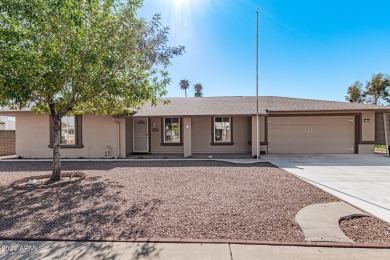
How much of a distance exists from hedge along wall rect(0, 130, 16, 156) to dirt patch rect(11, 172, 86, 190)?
34.0ft

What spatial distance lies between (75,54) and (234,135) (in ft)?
34.5

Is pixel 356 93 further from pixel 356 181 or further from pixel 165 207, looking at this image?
pixel 165 207

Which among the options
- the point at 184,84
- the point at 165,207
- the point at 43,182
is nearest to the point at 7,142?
the point at 43,182

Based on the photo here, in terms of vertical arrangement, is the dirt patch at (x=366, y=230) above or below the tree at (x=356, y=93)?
below

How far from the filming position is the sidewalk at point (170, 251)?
3.02 m

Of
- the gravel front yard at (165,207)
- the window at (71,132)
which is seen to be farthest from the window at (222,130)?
the window at (71,132)

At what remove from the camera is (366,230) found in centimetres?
380

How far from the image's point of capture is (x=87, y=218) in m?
4.35

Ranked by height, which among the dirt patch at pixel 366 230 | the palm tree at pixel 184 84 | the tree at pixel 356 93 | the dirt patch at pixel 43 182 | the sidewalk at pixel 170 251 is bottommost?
the dirt patch at pixel 366 230

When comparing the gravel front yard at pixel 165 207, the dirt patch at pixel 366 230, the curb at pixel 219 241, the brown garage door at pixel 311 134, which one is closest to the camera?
the curb at pixel 219 241

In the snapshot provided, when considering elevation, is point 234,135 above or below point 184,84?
below

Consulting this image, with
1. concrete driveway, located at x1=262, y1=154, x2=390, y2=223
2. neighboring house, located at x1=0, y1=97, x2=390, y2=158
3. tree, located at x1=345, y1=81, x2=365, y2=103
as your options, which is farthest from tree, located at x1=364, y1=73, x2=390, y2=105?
concrete driveway, located at x1=262, y1=154, x2=390, y2=223

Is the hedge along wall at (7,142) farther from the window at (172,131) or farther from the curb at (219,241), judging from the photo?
the curb at (219,241)

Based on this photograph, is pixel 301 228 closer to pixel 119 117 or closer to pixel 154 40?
pixel 154 40
